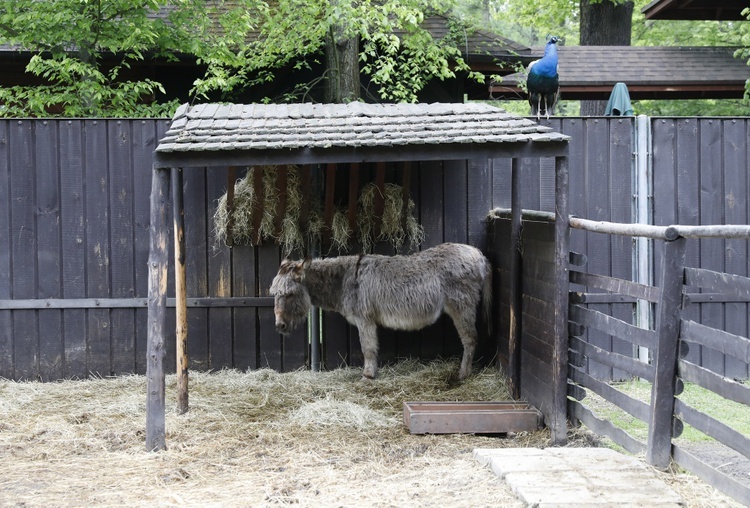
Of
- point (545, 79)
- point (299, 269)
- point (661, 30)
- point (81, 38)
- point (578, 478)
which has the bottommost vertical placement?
point (578, 478)

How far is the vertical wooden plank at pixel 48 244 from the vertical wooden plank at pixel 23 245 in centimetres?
6

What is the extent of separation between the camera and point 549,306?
6.40 meters

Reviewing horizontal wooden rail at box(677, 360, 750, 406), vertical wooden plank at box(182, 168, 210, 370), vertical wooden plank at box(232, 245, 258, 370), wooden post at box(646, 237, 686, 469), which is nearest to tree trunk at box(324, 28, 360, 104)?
vertical wooden plank at box(182, 168, 210, 370)

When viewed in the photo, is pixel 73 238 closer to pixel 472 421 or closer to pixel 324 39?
pixel 472 421

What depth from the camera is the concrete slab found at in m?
4.41

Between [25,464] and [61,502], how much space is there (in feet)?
3.24

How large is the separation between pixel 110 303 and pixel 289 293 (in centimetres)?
190

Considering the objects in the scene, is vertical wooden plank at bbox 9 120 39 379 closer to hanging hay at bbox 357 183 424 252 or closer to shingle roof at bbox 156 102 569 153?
shingle roof at bbox 156 102 569 153

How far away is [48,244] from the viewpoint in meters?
8.27

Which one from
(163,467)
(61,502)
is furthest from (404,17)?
(61,502)

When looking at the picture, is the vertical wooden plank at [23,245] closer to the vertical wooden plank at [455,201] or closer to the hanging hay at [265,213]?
the hanging hay at [265,213]

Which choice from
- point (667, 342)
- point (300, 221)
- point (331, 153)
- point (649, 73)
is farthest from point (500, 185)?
point (649, 73)

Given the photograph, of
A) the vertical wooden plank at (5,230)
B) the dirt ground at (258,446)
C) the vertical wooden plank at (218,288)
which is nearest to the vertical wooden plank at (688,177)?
the dirt ground at (258,446)

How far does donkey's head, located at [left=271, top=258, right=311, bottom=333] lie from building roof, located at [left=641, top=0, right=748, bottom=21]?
37.0ft
